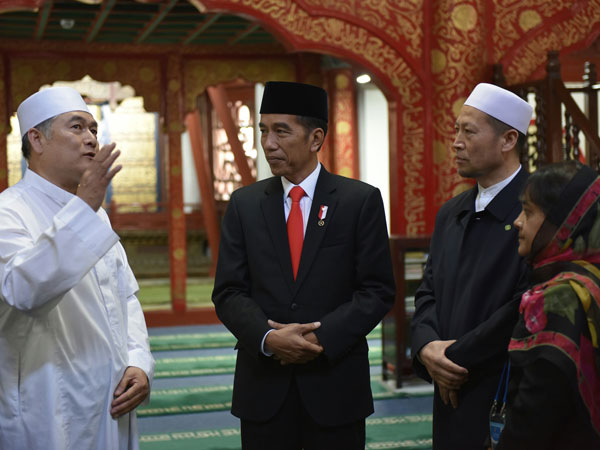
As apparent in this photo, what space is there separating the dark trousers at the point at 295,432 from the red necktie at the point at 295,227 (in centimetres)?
39

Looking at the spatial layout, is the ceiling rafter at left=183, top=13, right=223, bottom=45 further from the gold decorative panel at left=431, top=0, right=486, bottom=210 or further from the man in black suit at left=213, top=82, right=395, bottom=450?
the man in black suit at left=213, top=82, right=395, bottom=450

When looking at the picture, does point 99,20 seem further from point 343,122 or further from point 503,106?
point 503,106

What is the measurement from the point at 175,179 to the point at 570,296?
7.47 meters

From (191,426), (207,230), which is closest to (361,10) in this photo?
(191,426)

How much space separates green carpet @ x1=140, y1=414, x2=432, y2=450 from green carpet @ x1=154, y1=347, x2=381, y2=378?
5.33ft

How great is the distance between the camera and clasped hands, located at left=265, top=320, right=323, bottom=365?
2355mm

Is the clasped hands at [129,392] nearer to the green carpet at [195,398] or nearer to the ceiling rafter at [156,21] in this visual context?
the green carpet at [195,398]

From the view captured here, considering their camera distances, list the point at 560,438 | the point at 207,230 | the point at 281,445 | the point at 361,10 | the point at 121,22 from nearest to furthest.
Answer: the point at 560,438 < the point at 281,445 < the point at 361,10 < the point at 121,22 < the point at 207,230

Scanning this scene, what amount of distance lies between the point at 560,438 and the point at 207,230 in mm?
11014

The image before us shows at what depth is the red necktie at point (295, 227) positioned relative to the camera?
2.52 metres

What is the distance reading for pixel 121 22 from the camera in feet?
25.3

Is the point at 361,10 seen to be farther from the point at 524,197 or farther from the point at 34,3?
the point at 524,197

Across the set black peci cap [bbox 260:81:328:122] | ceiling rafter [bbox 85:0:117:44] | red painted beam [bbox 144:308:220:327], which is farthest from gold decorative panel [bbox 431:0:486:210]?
red painted beam [bbox 144:308:220:327]

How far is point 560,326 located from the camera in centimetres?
Answer: 173
